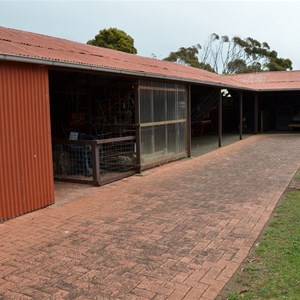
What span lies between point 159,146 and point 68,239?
6.01 m

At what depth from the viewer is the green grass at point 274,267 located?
337 cm

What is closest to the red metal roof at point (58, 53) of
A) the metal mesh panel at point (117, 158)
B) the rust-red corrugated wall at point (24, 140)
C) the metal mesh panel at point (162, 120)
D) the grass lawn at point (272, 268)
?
the rust-red corrugated wall at point (24, 140)

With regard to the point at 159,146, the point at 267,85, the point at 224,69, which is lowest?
the point at 159,146

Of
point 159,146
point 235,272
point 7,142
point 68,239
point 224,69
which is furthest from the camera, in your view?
point 224,69

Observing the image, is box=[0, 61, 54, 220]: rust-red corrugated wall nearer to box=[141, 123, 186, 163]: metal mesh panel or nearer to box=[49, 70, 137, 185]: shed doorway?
box=[49, 70, 137, 185]: shed doorway

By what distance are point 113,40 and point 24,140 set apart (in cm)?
3011

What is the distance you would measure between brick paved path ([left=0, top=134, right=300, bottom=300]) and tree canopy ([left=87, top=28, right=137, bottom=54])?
2741 centimetres

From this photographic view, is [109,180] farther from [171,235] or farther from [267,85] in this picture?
[267,85]

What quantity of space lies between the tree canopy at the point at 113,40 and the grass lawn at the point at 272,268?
3075cm

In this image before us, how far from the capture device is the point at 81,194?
741 cm

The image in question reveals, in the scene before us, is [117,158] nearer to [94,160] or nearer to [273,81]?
[94,160]

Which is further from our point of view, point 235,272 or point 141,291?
point 235,272

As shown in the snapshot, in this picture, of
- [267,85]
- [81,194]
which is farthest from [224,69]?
[81,194]

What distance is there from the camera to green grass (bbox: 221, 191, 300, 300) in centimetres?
337
